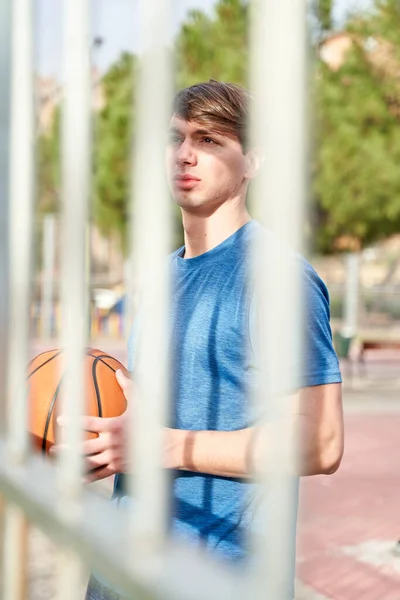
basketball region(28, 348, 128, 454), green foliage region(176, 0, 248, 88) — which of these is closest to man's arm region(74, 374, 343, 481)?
basketball region(28, 348, 128, 454)

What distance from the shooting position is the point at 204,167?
6.20 feet

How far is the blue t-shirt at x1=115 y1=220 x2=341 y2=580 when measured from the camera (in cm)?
175

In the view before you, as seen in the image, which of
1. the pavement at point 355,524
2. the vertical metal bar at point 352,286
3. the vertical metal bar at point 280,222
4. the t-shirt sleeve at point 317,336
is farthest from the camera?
the vertical metal bar at point 352,286

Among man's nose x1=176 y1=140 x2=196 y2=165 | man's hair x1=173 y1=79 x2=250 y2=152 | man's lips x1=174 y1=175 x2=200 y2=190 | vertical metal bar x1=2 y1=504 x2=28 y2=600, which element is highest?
man's hair x1=173 y1=79 x2=250 y2=152

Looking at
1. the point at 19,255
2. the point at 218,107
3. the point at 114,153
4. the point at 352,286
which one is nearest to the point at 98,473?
the point at 19,255

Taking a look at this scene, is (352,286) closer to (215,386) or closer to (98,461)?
(215,386)

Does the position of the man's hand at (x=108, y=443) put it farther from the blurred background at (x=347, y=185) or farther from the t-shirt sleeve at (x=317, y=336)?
the blurred background at (x=347, y=185)

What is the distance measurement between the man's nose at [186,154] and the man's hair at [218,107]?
59 millimetres

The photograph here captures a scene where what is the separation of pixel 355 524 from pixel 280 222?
568 cm

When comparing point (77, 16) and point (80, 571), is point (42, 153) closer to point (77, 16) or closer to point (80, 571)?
point (77, 16)

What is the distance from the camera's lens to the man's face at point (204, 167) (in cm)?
187

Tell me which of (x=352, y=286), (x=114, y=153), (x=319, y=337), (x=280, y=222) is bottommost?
(x=352, y=286)

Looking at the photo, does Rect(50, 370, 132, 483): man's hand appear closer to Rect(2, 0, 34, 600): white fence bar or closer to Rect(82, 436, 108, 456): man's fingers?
Rect(82, 436, 108, 456): man's fingers

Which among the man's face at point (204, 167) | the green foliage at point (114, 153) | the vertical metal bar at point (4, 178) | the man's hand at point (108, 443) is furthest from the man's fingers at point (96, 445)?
the green foliage at point (114, 153)
